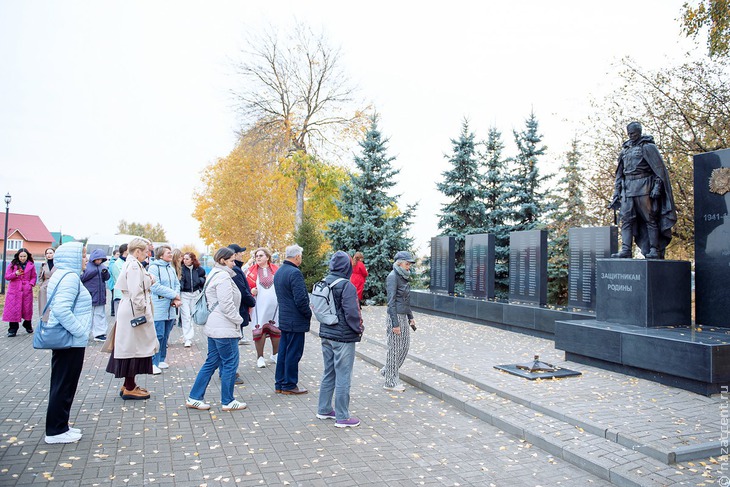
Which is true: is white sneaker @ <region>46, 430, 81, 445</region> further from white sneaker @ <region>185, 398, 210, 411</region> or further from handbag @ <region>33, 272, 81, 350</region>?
white sneaker @ <region>185, 398, 210, 411</region>

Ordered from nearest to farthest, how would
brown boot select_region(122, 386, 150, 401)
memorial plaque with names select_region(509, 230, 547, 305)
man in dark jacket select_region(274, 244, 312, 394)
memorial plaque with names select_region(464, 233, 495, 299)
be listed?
brown boot select_region(122, 386, 150, 401) → man in dark jacket select_region(274, 244, 312, 394) → memorial plaque with names select_region(509, 230, 547, 305) → memorial plaque with names select_region(464, 233, 495, 299)

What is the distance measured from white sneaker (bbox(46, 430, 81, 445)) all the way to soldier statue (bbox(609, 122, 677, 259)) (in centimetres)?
898

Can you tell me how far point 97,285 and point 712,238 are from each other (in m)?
12.0

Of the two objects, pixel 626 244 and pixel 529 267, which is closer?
pixel 626 244

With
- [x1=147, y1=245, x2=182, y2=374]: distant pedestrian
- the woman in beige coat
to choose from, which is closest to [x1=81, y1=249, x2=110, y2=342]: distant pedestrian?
[x1=147, y1=245, x2=182, y2=374]: distant pedestrian

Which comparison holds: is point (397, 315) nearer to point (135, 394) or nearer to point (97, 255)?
point (135, 394)

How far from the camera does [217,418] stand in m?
6.07

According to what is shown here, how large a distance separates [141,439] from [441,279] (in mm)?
13266

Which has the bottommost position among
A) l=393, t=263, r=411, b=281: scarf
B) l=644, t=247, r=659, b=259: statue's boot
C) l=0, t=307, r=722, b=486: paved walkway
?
l=0, t=307, r=722, b=486: paved walkway

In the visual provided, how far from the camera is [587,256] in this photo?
12.0 meters

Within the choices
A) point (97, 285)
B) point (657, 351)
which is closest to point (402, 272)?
point (657, 351)

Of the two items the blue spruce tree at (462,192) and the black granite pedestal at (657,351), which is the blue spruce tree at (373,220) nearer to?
the blue spruce tree at (462,192)

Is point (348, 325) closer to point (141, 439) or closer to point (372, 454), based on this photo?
point (372, 454)

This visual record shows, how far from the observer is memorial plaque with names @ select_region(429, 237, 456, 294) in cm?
1720
